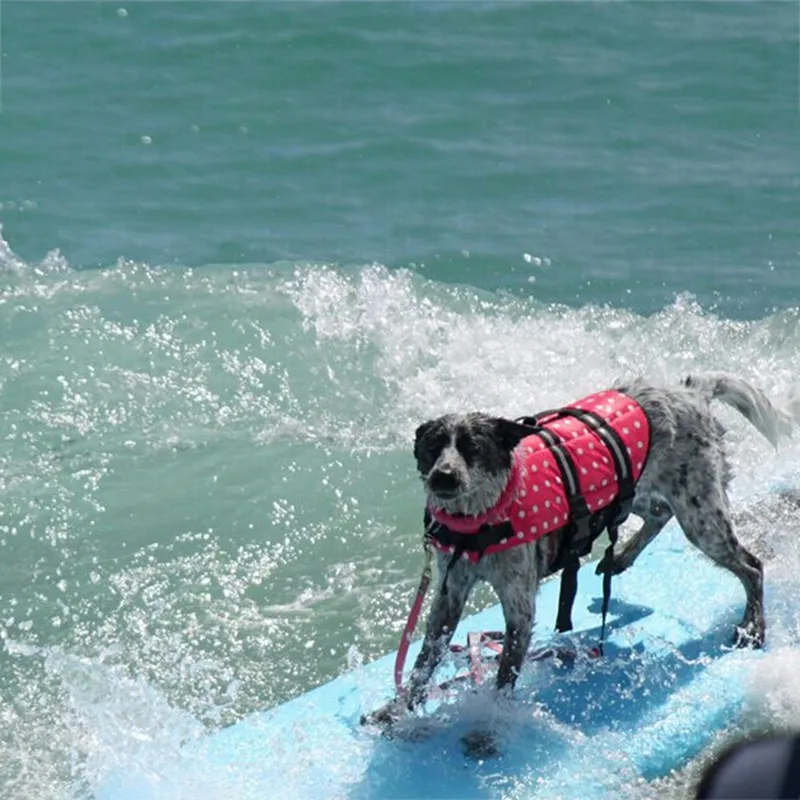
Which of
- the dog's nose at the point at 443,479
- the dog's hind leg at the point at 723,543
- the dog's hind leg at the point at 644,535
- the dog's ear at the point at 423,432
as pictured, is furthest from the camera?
A: the dog's hind leg at the point at 644,535

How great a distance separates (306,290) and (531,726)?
575 cm

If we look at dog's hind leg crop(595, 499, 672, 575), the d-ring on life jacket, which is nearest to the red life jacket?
the d-ring on life jacket

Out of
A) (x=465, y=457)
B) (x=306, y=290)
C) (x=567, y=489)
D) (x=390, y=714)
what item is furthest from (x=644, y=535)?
(x=306, y=290)

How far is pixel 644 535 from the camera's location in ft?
24.2

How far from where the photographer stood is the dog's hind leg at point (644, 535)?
7.21m

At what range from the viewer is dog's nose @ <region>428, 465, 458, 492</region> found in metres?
5.79

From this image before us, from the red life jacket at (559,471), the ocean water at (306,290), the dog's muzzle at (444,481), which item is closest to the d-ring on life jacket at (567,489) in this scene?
the red life jacket at (559,471)

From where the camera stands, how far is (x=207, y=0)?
17.3 m

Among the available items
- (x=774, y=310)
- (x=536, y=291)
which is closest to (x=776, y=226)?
(x=774, y=310)

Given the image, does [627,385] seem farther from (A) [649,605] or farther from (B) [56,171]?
(B) [56,171]

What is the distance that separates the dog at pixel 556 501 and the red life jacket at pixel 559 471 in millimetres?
13

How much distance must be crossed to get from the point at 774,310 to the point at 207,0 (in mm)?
8123

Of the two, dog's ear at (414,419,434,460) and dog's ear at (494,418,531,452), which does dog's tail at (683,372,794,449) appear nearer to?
dog's ear at (494,418,531,452)

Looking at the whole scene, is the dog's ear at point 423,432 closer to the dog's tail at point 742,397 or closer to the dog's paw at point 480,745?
the dog's paw at point 480,745
